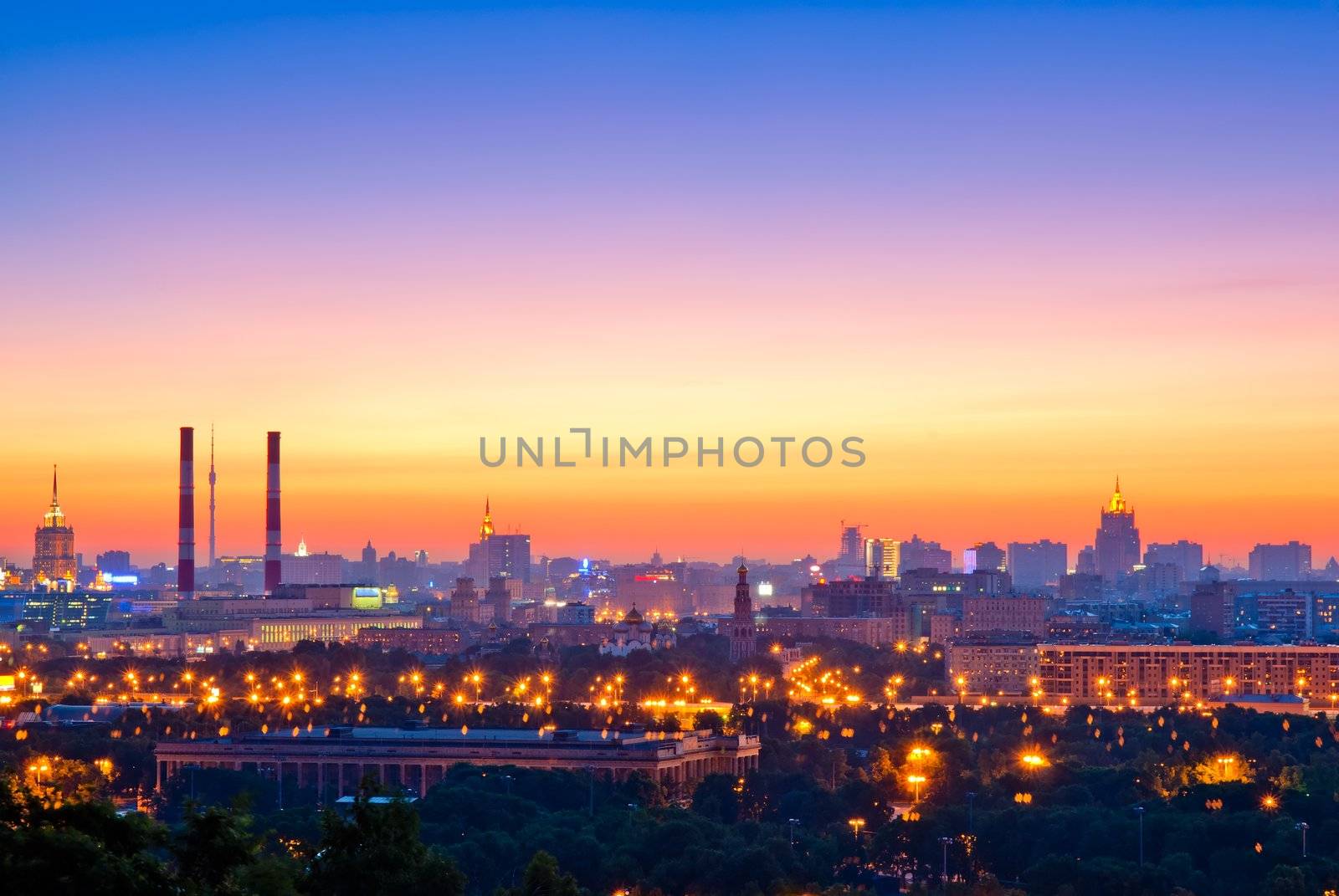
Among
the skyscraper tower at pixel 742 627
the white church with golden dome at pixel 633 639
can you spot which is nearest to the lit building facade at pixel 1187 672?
the skyscraper tower at pixel 742 627

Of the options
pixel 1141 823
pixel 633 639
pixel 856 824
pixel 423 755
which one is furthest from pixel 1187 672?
pixel 1141 823

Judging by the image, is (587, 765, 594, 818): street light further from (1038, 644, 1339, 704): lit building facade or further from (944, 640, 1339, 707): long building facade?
(1038, 644, 1339, 704): lit building facade

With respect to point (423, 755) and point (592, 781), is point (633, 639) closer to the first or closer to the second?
point (423, 755)

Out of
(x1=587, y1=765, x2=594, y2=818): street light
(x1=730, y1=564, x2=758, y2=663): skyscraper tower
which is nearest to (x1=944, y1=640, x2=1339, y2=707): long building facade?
(x1=730, y1=564, x2=758, y2=663): skyscraper tower

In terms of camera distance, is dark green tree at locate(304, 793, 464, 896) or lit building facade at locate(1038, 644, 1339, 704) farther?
lit building facade at locate(1038, 644, 1339, 704)

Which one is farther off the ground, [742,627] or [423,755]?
[742,627]

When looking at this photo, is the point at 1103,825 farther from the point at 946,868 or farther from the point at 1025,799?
the point at 1025,799

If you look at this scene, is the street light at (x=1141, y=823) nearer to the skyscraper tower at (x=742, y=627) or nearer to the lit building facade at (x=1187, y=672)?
the lit building facade at (x=1187, y=672)

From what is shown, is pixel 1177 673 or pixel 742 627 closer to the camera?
pixel 1177 673
